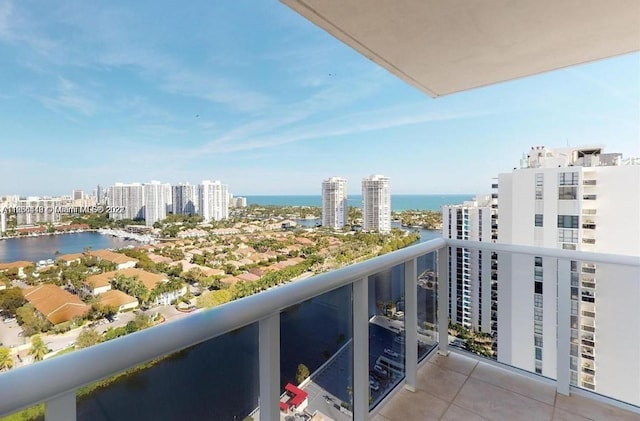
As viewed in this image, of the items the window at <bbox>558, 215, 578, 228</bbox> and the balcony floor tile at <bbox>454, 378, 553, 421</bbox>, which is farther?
the window at <bbox>558, 215, 578, 228</bbox>

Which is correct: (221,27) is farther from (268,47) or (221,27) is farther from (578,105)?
(578,105)

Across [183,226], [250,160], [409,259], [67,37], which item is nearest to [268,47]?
[250,160]

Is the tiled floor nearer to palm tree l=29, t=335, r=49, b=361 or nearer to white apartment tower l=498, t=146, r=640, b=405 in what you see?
white apartment tower l=498, t=146, r=640, b=405

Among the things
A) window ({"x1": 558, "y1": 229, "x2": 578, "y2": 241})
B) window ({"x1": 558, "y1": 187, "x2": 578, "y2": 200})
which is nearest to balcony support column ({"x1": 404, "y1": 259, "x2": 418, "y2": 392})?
window ({"x1": 558, "y1": 229, "x2": 578, "y2": 241})

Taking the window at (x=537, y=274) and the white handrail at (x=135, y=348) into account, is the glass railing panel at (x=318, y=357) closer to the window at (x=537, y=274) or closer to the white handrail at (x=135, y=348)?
the white handrail at (x=135, y=348)

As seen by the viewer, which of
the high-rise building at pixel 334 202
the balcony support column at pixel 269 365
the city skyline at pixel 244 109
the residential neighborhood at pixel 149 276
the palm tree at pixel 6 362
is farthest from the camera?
the high-rise building at pixel 334 202

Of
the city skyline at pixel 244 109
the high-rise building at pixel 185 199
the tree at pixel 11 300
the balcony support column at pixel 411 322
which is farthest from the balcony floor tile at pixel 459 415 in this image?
the high-rise building at pixel 185 199

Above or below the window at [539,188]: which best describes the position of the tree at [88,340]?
below
